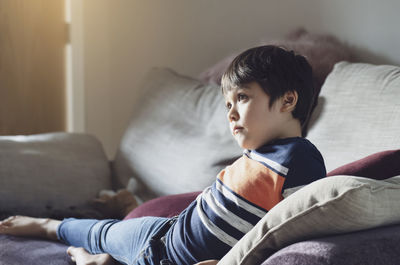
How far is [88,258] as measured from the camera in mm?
1282

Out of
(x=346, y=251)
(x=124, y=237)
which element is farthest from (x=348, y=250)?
(x=124, y=237)

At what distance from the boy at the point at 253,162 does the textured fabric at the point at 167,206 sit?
0.27 metres

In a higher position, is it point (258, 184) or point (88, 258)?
point (258, 184)

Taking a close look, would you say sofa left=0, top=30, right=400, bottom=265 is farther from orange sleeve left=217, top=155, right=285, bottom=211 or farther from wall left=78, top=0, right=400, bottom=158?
wall left=78, top=0, right=400, bottom=158

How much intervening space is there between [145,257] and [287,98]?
45 cm

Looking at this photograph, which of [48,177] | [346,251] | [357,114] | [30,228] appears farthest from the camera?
[48,177]

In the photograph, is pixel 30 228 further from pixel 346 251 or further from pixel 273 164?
pixel 346 251

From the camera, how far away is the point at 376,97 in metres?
1.40

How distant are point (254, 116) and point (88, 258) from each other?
547mm

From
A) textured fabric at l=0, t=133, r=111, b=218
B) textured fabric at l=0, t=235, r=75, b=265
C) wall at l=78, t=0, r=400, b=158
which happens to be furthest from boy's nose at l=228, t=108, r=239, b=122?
wall at l=78, t=0, r=400, b=158

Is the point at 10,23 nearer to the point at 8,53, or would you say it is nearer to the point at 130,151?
the point at 8,53

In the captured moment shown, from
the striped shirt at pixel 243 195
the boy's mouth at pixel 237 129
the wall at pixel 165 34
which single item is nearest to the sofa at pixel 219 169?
the striped shirt at pixel 243 195

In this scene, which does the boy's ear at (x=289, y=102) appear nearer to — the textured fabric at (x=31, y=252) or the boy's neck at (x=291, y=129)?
the boy's neck at (x=291, y=129)

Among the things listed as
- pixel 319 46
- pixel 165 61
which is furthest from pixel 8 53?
pixel 319 46
